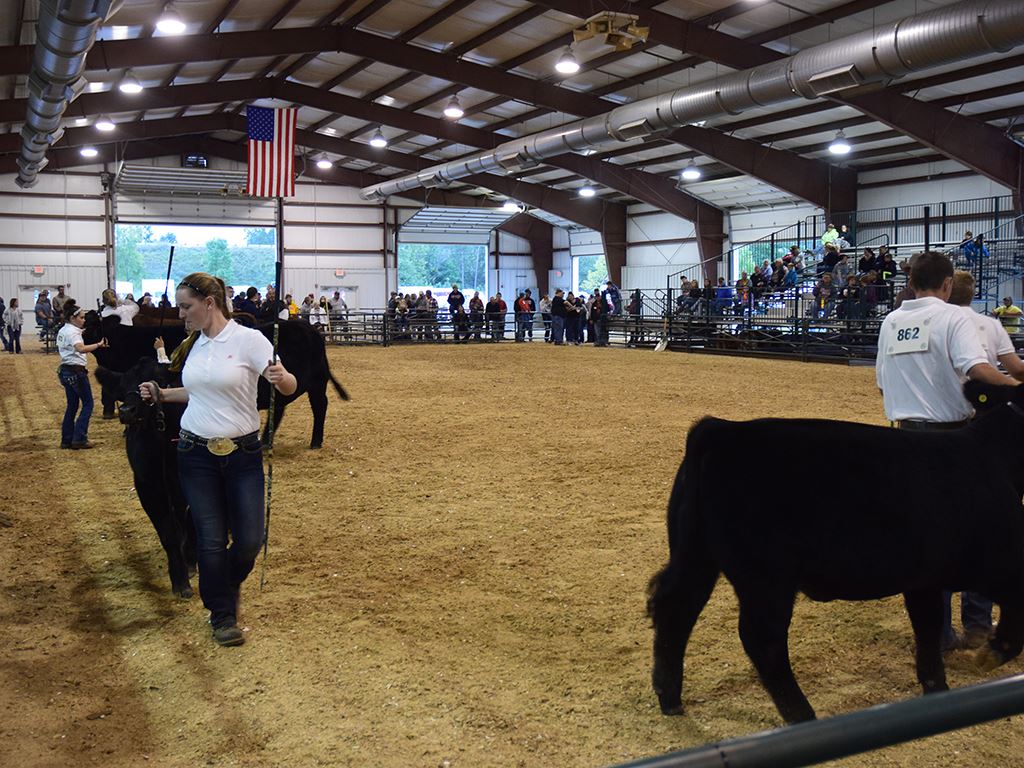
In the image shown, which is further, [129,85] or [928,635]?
[129,85]

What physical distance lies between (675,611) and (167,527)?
9.59ft

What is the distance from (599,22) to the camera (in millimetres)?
14141

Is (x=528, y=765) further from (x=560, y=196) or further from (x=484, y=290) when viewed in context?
(x=484, y=290)

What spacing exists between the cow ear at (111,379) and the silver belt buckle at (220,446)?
1.53 m

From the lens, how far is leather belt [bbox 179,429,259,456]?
3.98m

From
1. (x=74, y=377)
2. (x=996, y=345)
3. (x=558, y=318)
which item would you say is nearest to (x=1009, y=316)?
(x=558, y=318)

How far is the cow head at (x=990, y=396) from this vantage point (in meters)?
3.39

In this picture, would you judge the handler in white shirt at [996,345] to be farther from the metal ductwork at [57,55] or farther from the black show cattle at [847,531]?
the metal ductwork at [57,55]

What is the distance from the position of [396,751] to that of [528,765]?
477 millimetres

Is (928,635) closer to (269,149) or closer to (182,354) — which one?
(182,354)

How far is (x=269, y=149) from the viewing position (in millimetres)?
21391

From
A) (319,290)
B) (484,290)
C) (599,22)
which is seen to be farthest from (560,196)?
(599,22)

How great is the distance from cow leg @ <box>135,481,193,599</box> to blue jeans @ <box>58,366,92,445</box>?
5.30m

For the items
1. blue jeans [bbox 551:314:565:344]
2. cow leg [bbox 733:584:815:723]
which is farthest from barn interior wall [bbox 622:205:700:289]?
cow leg [bbox 733:584:815:723]
